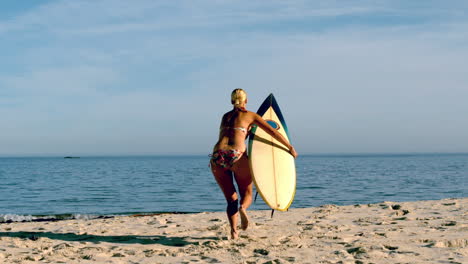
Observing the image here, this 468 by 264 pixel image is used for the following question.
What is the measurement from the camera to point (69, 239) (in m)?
6.71

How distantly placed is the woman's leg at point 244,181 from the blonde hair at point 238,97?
676 mm

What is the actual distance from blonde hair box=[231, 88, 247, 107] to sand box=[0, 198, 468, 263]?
1.78 meters

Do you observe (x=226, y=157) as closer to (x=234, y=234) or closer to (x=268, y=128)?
(x=268, y=128)

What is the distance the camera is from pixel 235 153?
5.80m

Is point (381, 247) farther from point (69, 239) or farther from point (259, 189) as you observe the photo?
point (69, 239)

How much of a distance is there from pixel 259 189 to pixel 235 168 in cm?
60

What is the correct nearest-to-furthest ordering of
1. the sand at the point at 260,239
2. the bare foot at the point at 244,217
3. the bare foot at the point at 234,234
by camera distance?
the sand at the point at 260,239 → the bare foot at the point at 244,217 → the bare foot at the point at 234,234

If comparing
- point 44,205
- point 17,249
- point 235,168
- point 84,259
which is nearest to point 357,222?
point 235,168

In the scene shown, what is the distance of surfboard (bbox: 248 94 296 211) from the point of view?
6.25 m

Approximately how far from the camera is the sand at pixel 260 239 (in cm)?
517

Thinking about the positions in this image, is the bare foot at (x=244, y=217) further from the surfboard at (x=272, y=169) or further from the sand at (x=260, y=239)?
the surfboard at (x=272, y=169)

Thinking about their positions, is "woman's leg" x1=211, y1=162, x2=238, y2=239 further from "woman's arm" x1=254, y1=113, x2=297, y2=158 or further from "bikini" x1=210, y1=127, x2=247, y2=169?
"woman's arm" x1=254, y1=113, x2=297, y2=158

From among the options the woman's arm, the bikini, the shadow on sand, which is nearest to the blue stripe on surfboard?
the woman's arm

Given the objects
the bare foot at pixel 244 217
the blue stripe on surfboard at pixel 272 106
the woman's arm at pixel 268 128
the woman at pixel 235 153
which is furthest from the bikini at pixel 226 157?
the blue stripe on surfboard at pixel 272 106
